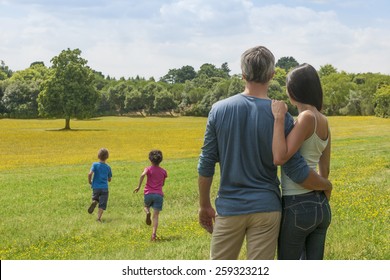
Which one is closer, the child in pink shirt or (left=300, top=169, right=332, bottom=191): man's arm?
(left=300, top=169, right=332, bottom=191): man's arm

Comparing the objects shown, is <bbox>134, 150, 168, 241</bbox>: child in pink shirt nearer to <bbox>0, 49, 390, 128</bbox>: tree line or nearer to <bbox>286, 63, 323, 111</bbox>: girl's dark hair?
<bbox>286, 63, 323, 111</bbox>: girl's dark hair

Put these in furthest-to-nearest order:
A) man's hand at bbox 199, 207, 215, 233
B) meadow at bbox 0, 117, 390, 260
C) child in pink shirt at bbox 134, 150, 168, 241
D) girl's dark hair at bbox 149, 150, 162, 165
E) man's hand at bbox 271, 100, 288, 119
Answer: child in pink shirt at bbox 134, 150, 168, 241, girl's dark hair at bbox 149, 150, 162, 165, meadow at bbox 0, 117, 390, 260, man's hand at bbox 199, 207, 215, 233, man's hand at bbox 271, 100, 288, 119

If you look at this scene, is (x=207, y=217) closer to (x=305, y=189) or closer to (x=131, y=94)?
(x=305, y=189)

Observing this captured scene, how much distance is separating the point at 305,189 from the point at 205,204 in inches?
30.5

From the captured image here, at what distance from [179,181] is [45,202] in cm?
539

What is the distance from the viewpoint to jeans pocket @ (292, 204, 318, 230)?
4324mm

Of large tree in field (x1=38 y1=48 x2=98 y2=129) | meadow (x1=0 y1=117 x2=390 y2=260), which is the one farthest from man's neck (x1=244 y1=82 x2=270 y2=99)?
large tree in field (x1=38 y1=48 x2=98 y2=129)

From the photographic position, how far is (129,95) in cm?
11300

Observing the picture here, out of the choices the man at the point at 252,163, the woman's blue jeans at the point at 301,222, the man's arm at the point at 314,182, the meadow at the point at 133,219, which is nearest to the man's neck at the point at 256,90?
the man at the point at 252,163

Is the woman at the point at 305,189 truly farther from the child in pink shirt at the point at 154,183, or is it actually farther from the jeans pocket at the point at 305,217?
the child in pink shirt at the point at 154,183

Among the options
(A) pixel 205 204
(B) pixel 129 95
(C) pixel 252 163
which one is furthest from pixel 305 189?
(B) pixel 129 95

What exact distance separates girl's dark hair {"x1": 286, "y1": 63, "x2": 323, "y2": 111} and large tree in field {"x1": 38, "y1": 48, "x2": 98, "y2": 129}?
77316 mm

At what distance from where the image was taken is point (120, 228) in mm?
12633
